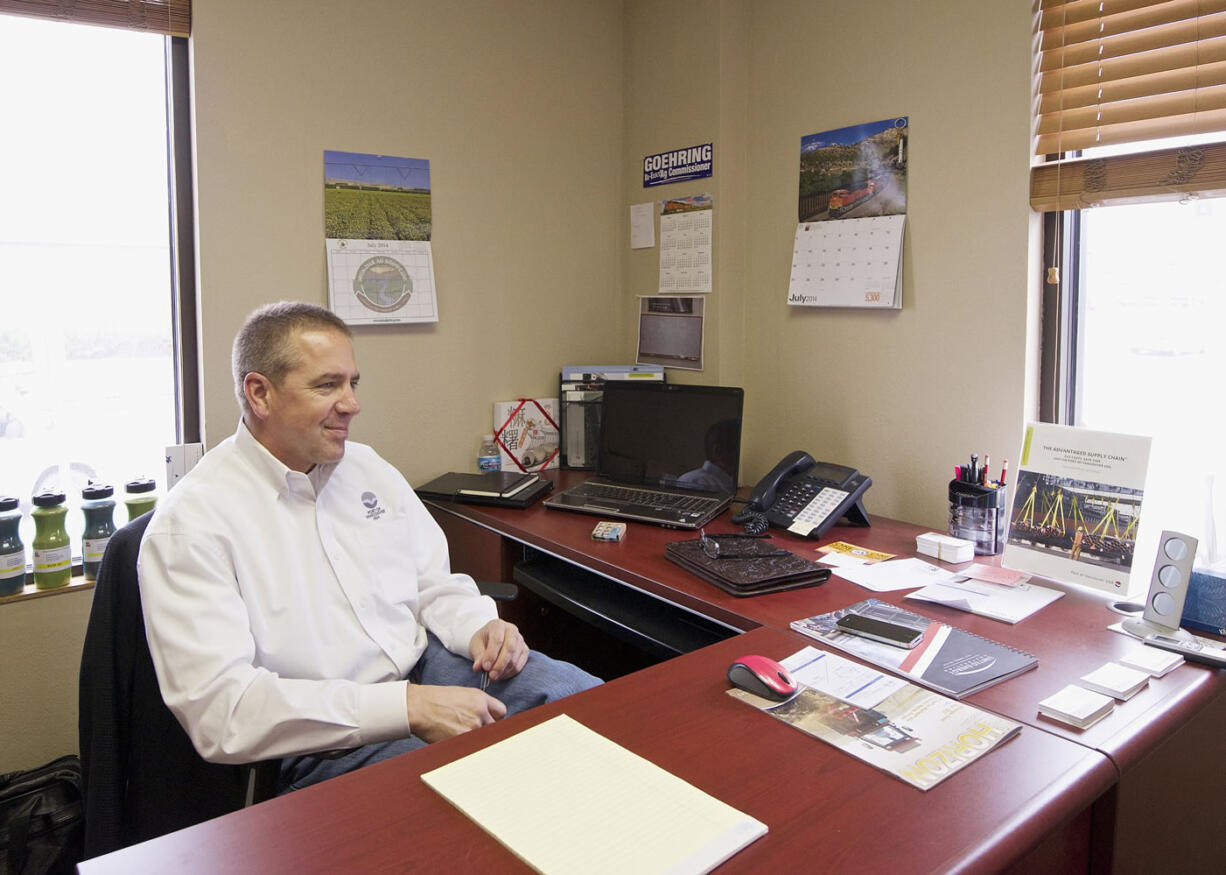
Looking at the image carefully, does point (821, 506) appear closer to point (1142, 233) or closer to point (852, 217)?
point (852, 217)

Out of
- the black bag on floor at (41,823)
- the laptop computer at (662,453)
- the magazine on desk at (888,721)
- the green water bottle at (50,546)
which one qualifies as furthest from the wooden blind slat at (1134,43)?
the black bag on floor at (41,823)

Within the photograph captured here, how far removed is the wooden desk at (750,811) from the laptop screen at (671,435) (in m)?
1.23

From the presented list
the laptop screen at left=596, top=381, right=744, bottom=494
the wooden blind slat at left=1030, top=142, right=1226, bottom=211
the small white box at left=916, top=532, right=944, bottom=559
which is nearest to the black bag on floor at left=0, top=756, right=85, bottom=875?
the laptop screen at left=596, top=381, right=744, bottom=494

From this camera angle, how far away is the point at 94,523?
2201 mm

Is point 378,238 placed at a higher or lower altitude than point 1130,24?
lower

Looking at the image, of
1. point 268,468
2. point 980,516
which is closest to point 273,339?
point 268,468

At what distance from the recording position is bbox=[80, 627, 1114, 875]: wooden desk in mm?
921

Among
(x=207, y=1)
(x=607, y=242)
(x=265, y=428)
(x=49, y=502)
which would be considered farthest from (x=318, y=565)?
(x=607, y=242)

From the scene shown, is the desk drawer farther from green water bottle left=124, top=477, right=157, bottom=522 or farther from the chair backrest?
green water bottle left=124, top=477, right=157, bottom=522

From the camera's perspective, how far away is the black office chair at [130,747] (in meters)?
1.39

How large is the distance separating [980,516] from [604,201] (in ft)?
5.57

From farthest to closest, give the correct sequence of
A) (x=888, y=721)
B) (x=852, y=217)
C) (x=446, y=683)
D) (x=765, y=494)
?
(x=852, y=217)
(x=765, y=494)
(x=446, y=683)
(x=888, y=721)

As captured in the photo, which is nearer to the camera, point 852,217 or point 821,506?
point 821,506

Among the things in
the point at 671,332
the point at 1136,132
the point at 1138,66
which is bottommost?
the point at 671,332
